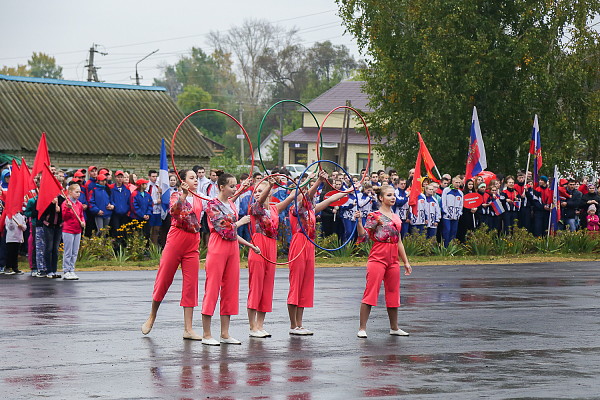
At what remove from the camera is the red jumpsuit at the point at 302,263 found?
9977 mm

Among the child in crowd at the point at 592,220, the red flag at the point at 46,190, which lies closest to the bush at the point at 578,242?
the child in crowd at the point at 592,220

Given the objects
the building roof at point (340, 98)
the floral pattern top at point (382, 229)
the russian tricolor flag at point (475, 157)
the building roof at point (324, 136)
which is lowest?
the floral pattern top at point (382, 229)

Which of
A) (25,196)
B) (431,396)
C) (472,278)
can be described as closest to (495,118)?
(472,278)

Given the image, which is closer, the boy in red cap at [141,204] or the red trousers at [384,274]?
the red trousers at [384,274]

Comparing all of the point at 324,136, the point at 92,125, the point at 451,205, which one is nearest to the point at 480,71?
the point at 451,205

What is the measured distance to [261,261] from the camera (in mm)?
9859

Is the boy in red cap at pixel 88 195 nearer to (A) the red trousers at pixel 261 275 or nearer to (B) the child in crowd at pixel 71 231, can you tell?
(B) the child in crowd at pixel 71 231

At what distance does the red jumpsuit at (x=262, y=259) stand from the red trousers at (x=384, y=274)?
118 centimetres

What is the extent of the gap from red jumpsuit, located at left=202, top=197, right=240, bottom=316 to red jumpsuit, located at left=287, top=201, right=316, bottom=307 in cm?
89

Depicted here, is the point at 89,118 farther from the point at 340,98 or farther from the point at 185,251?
the point at 340,98

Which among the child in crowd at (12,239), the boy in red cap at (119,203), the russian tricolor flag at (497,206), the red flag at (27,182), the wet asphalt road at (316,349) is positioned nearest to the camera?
the wet asphalt road at (316,349)

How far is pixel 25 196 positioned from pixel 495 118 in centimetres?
1887

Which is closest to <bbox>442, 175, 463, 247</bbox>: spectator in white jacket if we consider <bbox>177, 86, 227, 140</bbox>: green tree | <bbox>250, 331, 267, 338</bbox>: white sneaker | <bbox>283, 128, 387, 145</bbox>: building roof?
<bbox>250, 331, 267, 338</bbox>: white sneaker

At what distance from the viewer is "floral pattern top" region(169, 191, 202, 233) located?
9.48m
